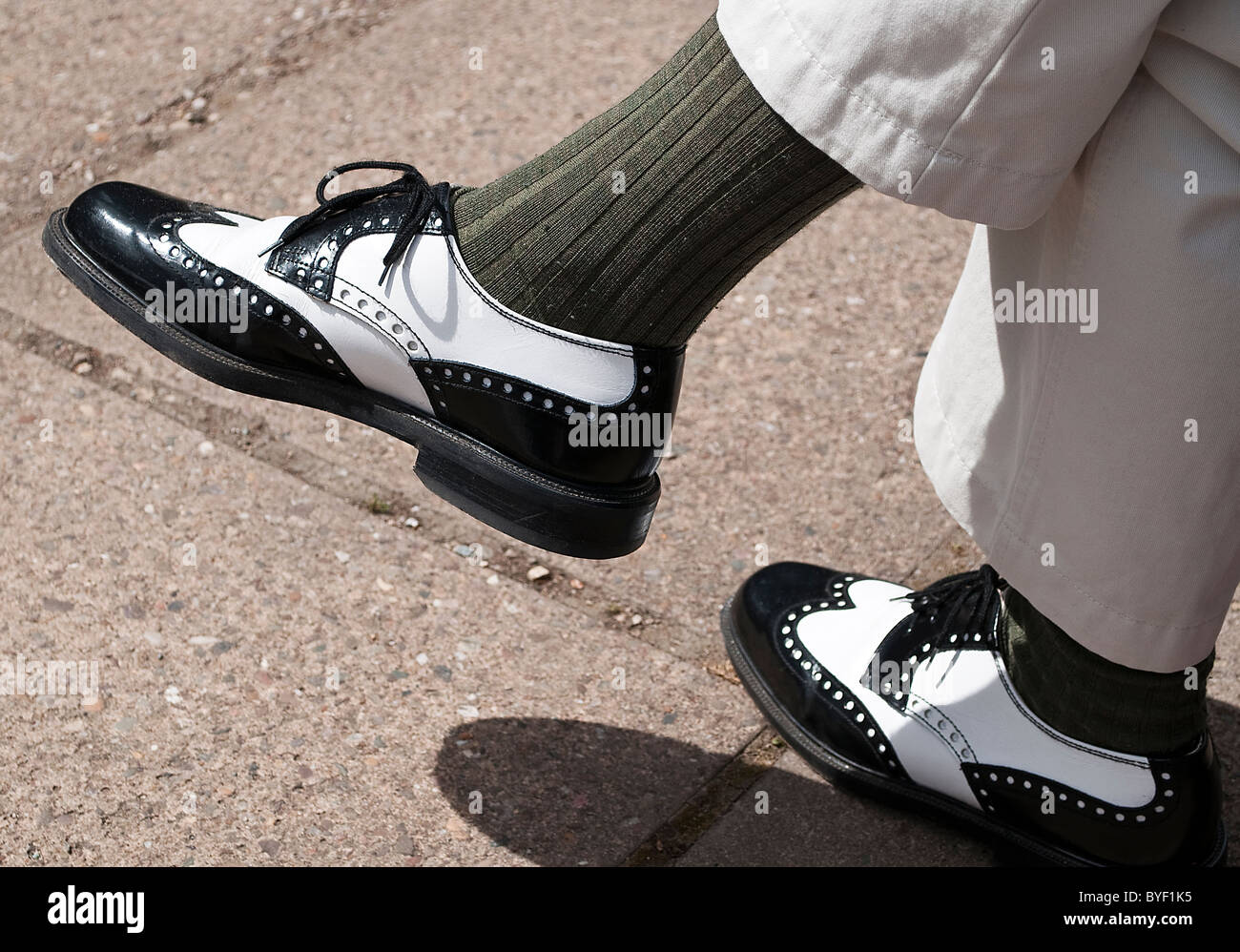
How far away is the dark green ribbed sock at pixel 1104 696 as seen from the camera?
1.22m

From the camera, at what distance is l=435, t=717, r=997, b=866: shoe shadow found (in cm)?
131

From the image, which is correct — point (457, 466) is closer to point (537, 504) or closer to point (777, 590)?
point (537, 504)

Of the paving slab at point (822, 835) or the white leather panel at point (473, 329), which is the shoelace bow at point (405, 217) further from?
the paving slab at point (822, 835)

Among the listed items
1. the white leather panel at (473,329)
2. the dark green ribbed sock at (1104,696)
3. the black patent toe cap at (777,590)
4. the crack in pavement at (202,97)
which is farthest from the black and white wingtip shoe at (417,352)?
the crack in pavement at (202,97)

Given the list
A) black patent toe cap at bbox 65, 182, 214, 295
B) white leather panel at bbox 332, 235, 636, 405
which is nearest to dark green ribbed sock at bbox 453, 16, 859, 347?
white leather panel at bbox 332, 235, 636, 405

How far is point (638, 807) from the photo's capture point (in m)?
1.35

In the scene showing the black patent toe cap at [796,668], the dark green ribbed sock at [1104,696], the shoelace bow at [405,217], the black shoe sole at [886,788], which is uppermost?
the shoelace bow at [405,217]

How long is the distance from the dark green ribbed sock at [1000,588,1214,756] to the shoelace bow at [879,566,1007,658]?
7 cm

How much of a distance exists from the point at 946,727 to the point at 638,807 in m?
0.31

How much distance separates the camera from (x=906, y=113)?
3.15 ft

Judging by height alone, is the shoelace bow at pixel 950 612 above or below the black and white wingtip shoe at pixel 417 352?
below

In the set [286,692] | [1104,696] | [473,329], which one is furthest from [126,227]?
[1104,696]

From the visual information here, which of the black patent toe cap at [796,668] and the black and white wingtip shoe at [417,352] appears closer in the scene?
the black and white wingtip shoe at [417,352]
